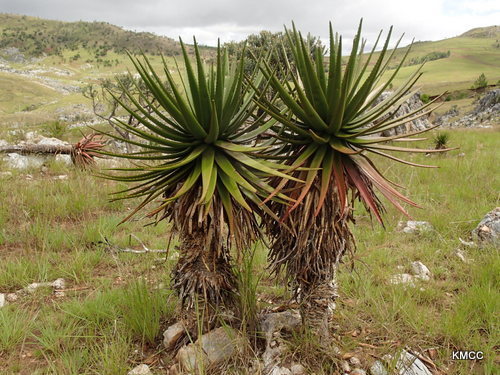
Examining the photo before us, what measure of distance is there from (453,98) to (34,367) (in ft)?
193

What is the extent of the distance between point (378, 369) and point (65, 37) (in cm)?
14351

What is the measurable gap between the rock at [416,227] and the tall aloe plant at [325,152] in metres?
3.12

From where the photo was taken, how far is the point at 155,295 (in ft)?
11.0

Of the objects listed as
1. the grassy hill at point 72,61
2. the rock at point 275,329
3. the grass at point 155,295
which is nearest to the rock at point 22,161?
the grass at point 155,295

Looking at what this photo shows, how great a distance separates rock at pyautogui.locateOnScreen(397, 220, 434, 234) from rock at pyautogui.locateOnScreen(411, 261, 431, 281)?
1.09 metres

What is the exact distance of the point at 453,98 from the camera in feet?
169

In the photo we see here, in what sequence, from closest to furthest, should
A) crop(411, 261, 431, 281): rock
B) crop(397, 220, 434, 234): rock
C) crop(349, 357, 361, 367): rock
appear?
1. crop(349, 357, 361, 367): rock
2. crop(411, 261, 431, 281): rock
3. crop(397, 220, 434, 234): rock

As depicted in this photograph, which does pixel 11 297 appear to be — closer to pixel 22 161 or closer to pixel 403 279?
pixel 403 279

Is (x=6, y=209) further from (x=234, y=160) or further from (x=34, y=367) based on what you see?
(x=234, y=160)

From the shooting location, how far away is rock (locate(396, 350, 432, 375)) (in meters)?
2.68

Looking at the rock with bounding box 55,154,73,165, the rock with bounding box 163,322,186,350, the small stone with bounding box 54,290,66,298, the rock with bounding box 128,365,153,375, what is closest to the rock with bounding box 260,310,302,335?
the rock with bounding box 163,322,186,350

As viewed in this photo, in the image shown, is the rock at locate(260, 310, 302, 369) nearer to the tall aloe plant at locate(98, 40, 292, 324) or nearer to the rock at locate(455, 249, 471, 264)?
the tall aloe plant at locate(98, 40, 292, 324)

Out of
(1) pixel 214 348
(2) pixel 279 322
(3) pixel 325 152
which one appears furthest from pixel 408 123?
(1) pixel 214 348

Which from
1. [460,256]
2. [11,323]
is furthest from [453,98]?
[11,323]
